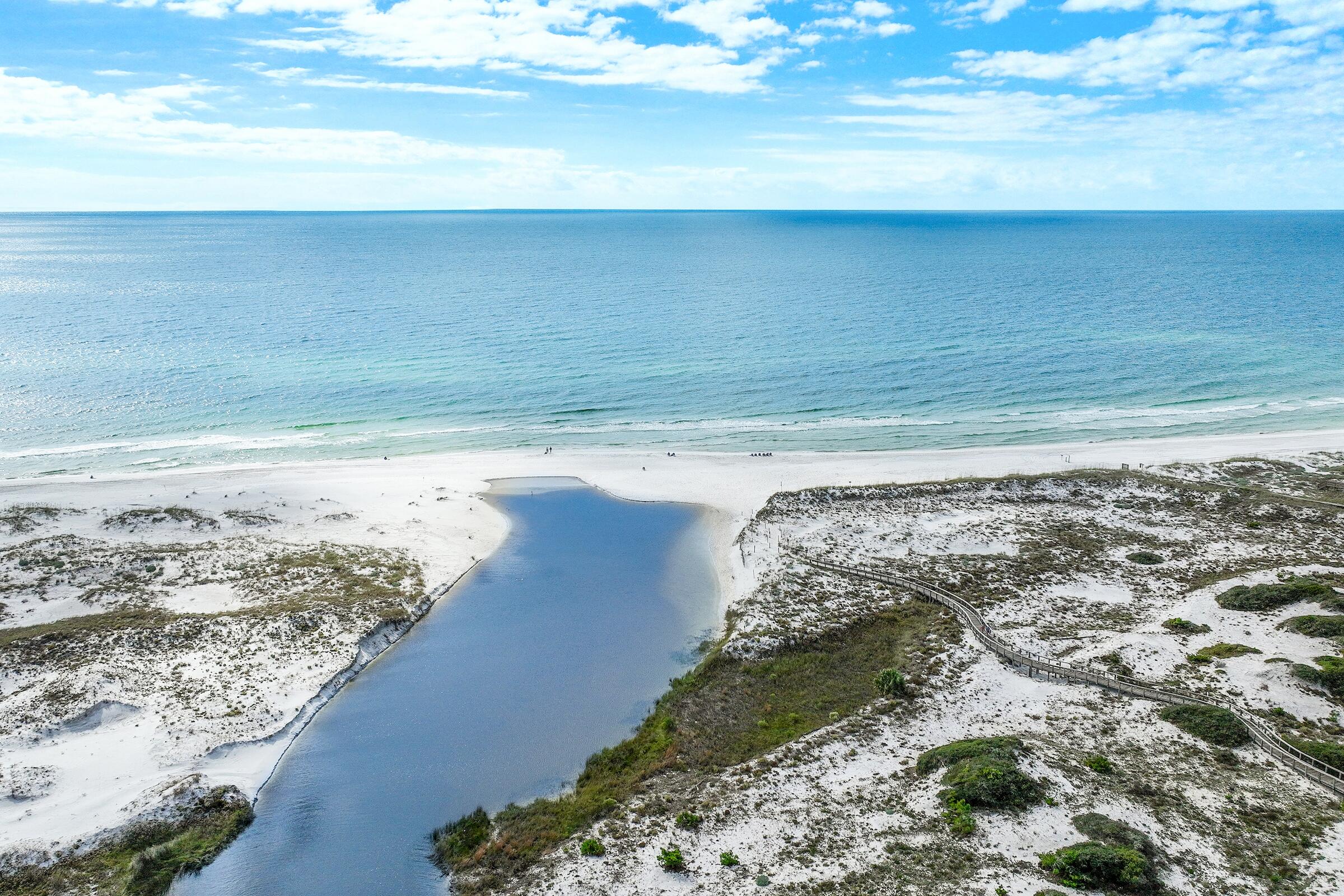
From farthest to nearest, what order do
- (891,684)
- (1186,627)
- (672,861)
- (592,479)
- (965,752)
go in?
(592,479) < (1186,627) < (891,684) < (965,752) < (672,861)

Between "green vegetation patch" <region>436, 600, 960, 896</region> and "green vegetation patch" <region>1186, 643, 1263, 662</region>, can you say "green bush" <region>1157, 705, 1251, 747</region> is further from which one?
"green vegetation patch" <region>436, 600, 960, 896</region>

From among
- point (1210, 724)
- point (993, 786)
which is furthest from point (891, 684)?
point (1210, 724)

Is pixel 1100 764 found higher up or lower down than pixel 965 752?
lower down

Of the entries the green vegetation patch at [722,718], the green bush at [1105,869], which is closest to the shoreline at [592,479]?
the green vegetation patch at [722,718]

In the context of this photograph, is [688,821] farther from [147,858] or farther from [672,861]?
[147,858]

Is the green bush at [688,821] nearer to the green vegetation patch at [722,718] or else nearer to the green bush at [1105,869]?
the green vegetation patch at [722,718]

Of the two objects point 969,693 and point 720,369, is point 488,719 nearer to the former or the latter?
point 969,693
